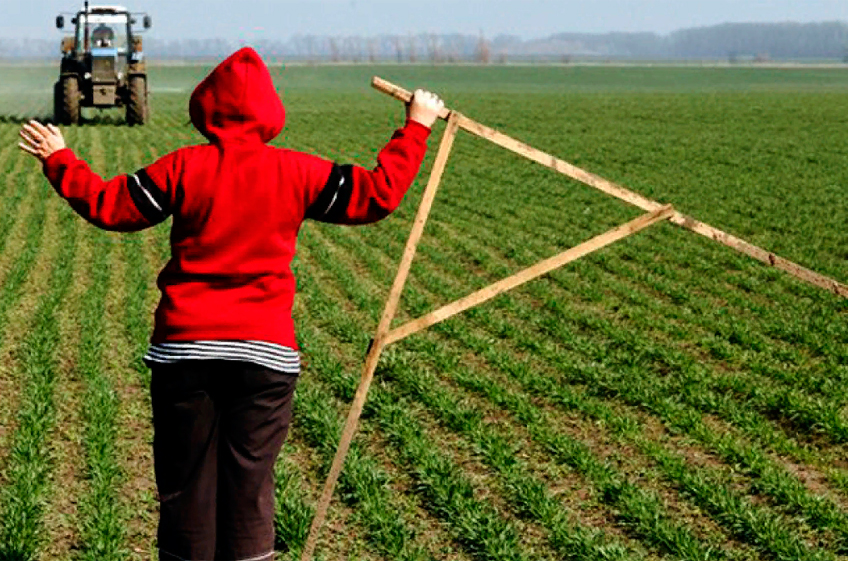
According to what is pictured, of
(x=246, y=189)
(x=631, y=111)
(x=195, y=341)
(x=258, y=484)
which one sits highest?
(x=246, y=189)

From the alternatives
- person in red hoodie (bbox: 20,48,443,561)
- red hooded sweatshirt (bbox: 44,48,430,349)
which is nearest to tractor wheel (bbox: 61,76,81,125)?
person in red hoodie (bbox: 20,48,443,561)

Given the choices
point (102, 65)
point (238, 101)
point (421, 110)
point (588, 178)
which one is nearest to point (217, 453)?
point (238, 101)

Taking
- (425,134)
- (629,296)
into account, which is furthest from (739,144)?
(425,134)

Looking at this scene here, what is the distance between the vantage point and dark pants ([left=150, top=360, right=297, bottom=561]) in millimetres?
4062

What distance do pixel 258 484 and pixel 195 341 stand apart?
0.51m

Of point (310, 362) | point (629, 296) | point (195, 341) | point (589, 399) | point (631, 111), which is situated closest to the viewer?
point (195, 341)

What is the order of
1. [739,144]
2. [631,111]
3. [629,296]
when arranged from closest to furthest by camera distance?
1. [629,296]
2. [739,144]
3. [631,111]

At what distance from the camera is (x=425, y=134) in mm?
4273

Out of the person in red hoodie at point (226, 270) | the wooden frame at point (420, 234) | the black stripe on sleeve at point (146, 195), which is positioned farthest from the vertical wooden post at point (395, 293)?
the black stripe on sleeve at point (146, 195)

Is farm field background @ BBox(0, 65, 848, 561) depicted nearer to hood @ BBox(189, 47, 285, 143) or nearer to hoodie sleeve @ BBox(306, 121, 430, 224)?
hoodie sleeve @ BBox(306, 121, 430, 224)

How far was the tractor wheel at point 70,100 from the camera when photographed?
2964cm

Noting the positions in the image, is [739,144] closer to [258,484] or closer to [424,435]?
[424,435]

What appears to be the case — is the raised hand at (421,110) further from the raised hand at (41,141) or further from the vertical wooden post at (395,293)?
the raised hand at (41,141)

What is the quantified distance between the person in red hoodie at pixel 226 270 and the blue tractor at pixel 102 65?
86.1 ft
